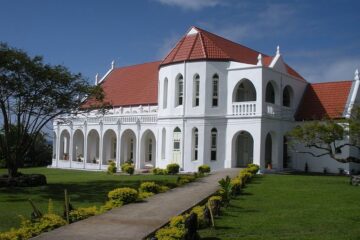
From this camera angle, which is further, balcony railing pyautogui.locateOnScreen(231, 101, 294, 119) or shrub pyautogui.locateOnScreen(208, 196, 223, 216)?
balcony railing pyautogui.locateOnScreen(231, 101, 294, 119)

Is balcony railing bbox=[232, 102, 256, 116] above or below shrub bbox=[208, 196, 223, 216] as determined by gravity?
above

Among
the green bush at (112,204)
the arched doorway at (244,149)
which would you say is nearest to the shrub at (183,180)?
the green bush at (112,204)

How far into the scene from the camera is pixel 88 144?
149ft

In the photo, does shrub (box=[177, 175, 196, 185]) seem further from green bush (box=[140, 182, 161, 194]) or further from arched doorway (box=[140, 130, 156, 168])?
arched doorway (box=[140, 130, 156, 168])

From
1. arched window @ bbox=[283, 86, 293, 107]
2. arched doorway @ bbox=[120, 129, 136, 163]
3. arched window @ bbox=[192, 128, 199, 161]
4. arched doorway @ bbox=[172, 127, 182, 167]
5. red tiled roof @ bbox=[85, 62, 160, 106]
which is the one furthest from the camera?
red tiled roof @ bbox=[85, 62, 160, 106]

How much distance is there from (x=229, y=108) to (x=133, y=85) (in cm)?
1494

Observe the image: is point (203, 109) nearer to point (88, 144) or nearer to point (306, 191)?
point (306, 191)

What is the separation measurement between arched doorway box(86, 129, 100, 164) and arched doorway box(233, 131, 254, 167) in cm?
1667

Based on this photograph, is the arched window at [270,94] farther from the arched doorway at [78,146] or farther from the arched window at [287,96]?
the arched doorway at [78,146]

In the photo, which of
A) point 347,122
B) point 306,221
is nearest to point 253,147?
point 347,122

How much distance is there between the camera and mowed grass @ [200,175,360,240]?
11891 mm

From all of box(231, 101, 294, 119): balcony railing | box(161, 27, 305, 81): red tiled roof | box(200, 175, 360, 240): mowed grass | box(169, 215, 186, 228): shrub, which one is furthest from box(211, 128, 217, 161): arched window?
box(169, 215, 186, 228): shrub

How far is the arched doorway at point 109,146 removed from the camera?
140 feet

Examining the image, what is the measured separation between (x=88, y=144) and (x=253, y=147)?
19.5 meters
